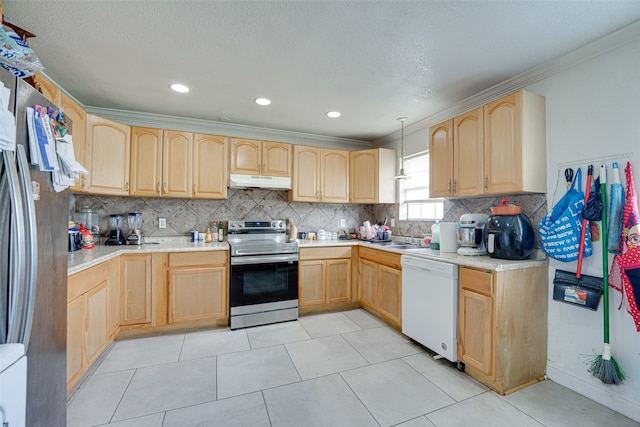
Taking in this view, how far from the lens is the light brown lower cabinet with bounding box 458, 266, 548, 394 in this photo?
6.26 ft

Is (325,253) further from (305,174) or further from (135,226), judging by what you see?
(135,226)

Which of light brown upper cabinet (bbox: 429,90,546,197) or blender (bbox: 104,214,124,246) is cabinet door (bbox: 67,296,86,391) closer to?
blender (bbox: 104,214,124,246)

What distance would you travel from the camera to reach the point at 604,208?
5.82ft

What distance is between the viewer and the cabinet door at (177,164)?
3076mm

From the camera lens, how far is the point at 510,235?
207 centimetres

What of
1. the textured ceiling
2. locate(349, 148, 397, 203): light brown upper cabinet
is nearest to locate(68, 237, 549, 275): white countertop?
locate(349, 148, 397, 203): light brown upper cabinet

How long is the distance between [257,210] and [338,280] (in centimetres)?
143

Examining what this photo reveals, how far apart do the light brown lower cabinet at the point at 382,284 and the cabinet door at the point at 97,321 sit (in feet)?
8.61

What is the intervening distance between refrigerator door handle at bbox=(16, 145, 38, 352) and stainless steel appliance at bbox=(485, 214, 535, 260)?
2634 mm

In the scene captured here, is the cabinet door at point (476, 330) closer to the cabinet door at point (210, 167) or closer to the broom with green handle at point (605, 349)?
the broom with green handle at point (605, 349)

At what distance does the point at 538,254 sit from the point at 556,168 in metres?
0.67

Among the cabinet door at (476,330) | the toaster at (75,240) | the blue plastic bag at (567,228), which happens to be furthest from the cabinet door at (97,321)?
the blue plastic bag at (567,228)

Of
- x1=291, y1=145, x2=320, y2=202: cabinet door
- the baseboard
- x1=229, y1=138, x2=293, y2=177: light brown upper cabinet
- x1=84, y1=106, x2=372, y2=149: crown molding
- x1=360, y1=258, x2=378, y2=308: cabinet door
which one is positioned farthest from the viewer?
x1=291, y1=145, x2=320, y2=202: cabinet door

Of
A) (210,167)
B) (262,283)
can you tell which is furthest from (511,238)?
(210,167)
